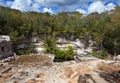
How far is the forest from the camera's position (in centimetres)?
5019

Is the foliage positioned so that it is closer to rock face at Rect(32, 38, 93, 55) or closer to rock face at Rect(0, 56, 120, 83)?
rock face at Rect(32, 38, 93, 55)

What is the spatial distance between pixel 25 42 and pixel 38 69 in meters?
24.4

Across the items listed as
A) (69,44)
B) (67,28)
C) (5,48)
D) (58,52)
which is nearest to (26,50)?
(58,52)

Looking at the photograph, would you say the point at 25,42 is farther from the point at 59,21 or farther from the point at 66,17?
the point at 66,17

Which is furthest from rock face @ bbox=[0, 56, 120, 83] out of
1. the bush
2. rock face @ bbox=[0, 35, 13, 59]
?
the bush

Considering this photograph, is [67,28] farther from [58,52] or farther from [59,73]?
[59,73]

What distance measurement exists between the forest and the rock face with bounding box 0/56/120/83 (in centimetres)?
2107

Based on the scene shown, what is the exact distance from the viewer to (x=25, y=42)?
51.4 m

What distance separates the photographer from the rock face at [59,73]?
23.4m

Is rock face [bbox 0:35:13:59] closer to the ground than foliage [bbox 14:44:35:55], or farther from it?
farther from it

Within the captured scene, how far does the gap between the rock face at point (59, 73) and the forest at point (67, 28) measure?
829 inches

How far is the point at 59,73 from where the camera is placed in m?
25.8

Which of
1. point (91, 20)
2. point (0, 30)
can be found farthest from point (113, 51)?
point (0, 30)

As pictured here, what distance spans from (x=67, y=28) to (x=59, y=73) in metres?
29.5
